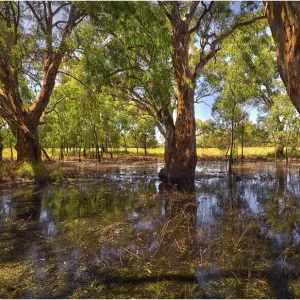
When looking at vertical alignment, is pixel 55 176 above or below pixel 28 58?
below

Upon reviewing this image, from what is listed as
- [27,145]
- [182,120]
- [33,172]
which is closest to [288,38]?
[182,120]

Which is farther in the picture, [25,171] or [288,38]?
[25,171]

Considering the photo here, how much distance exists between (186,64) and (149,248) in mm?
12840

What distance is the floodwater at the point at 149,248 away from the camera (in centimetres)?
427

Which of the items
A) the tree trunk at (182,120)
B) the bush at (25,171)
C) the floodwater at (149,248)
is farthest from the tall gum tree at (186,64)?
the bush at (25,171)

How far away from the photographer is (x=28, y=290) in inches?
165

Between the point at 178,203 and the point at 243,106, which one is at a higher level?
the point at 243,106

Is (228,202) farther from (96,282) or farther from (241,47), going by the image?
(241,47)

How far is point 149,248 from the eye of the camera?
586cm

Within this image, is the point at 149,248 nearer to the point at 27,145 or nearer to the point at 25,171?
the point at 25,171

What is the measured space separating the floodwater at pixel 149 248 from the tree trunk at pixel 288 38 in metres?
3.25

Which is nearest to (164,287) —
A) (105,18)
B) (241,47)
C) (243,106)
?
(105,18)

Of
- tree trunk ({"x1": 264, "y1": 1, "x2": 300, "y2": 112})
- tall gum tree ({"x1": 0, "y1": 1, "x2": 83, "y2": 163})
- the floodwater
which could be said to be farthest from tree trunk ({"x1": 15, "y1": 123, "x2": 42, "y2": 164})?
tree trunk ({"x1": 264, "y1": 1, "x2": 300, "y2": 112})

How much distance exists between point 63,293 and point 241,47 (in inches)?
771
